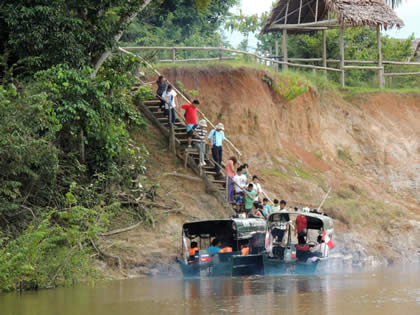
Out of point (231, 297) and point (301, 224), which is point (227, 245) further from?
point (231, 297)

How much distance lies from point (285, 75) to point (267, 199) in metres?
7.58

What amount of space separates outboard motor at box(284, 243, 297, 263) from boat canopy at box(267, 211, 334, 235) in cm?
86

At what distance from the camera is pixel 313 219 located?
73.0 ft

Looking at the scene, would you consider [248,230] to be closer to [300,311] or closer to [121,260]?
[121,260]

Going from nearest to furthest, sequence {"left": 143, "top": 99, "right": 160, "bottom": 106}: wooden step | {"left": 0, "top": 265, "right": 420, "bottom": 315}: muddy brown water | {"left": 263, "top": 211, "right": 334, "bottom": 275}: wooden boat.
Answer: {"left": 0, "top": 265, "right": 420, "bottom": 315}: muddy brown water < {"left": 263, "top": 211, "right": 334, "bottom": 275}: wooden boat < {"left": 143, "top": 99, "right": 160, "bottom": 106}: wooden step

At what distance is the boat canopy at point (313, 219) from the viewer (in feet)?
69.7

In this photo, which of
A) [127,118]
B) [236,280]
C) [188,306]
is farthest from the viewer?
[127,118]

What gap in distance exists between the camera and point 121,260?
21.4 meters

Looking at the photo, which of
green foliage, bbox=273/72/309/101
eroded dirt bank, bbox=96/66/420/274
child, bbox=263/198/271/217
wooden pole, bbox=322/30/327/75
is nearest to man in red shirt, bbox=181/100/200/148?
eroded dirt bank, bbox=96/66/420/274

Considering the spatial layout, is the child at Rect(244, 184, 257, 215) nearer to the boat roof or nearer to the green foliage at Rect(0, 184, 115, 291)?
the boat roof

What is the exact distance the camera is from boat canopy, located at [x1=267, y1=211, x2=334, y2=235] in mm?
21230

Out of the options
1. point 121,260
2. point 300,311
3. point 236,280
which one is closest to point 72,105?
point 121,260

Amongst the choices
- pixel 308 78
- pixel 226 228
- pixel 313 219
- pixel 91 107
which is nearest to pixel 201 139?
pixel 226 228

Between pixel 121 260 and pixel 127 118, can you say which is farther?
pixel 127 118
